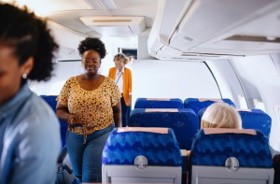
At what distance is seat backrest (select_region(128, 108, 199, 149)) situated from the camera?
10.0 ft

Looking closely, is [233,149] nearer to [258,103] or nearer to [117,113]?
[117,113]

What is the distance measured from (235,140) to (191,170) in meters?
0.31

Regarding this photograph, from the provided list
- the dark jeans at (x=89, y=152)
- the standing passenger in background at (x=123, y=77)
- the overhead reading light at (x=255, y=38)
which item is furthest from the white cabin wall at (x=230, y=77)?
the dark jeans at (x=89, y=152)

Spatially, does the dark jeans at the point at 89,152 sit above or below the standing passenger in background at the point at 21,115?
below

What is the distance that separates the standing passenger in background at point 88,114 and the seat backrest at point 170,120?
417mm

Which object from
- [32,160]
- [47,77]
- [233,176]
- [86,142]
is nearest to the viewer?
[32,160]

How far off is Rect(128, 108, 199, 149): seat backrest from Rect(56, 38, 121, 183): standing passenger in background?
0.42 metres

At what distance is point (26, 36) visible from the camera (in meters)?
1.00

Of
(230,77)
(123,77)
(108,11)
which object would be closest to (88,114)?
(108,11)

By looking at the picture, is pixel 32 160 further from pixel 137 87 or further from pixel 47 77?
pixel 137 87

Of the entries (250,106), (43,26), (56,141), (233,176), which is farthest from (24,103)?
(250,106)

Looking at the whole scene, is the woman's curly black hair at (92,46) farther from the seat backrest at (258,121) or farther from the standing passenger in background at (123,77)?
the standing passenger in background at (123,77)

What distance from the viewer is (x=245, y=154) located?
1.87 metres

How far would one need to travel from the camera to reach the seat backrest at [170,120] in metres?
3.05
